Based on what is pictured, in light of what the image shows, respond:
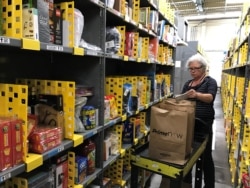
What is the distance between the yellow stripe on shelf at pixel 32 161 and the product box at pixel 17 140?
0.04 meters

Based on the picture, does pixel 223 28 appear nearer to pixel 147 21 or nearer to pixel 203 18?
pixel 203 18

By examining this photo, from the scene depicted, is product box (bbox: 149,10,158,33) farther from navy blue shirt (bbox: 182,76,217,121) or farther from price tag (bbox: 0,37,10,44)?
price tag (bbox: 0,37,10,44)

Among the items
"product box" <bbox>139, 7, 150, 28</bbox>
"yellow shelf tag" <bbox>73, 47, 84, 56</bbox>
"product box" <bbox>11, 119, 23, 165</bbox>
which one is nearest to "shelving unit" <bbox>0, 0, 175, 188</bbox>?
"yellow shelf tag" <bbox>73, 47, 84, 56</bbox>

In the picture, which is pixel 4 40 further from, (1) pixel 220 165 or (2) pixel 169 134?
(1) pixel 220 165

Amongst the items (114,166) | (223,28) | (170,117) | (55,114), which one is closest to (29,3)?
(55,114)

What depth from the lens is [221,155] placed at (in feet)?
14.6

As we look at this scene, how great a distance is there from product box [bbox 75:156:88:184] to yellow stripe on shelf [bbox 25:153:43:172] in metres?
0.49

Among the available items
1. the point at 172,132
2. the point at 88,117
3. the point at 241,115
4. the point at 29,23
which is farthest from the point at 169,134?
the point at 241,115

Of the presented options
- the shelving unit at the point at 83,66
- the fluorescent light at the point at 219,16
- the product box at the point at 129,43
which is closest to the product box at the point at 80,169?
the shelving unit at the point at 83,66

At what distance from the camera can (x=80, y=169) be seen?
1.70 meters

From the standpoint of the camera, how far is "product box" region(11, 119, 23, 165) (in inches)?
43.0

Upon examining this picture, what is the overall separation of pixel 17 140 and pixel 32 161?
141 millimetres

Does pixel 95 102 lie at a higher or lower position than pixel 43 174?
higher

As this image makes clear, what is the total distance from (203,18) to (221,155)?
9536mm
